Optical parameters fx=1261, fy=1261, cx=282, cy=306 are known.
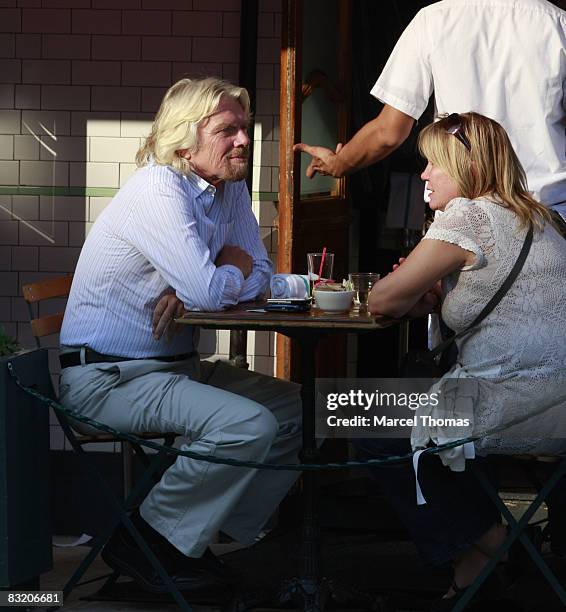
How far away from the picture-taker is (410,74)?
Result: 4723 mm

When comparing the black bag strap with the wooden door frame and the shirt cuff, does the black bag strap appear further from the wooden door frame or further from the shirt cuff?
the wooden door frame

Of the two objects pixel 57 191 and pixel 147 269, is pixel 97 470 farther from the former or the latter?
pixel 57 191

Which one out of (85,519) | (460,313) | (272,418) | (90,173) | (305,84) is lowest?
(85,519)

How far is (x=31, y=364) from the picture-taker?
4.25m

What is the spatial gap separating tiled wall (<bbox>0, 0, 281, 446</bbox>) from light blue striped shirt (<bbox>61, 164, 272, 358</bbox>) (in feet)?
4.75

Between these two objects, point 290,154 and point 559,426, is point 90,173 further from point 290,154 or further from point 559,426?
point 559,426

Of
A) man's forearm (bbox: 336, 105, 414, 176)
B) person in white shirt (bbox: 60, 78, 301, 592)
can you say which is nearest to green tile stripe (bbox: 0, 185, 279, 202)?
person in white shirt (bbox: 60, 78, 301, 592)

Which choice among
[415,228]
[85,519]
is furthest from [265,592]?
[415,228]

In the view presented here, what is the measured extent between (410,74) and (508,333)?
1.28m

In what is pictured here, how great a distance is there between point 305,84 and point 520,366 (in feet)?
7.77

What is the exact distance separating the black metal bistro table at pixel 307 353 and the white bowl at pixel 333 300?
0.09 ft

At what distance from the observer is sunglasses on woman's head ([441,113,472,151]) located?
4012 mm

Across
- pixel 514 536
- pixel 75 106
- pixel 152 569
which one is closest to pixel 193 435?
pixel 152 569

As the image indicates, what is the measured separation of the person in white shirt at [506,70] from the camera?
457 centimetres
